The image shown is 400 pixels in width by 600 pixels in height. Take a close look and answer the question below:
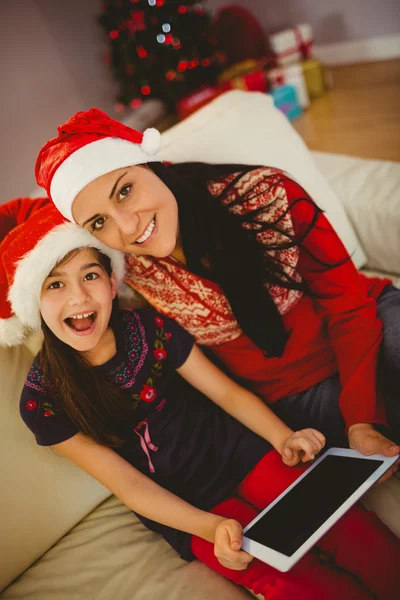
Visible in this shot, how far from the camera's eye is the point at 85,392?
3.38ft

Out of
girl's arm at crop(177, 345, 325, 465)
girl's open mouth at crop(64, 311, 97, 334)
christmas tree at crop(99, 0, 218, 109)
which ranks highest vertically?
christmas tree at crop(99, 0, 218, 109)

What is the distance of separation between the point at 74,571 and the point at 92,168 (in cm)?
91

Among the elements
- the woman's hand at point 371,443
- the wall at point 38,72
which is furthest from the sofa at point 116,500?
the wall at point 38,72

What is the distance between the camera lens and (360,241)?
4.76ft

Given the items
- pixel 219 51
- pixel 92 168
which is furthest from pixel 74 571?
pixel 219 51

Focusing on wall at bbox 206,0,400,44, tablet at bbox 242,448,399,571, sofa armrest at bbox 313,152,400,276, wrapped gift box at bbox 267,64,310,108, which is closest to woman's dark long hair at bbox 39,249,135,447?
tablet at bbox 242,448,399,571

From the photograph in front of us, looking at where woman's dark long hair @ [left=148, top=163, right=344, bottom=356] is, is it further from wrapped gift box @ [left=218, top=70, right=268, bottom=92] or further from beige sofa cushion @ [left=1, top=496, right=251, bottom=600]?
wrapped gift box @ [left=218, top=70, right=268, bottom=92]

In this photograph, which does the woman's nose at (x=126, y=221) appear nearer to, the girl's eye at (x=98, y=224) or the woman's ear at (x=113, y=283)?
the girl's eye at (x=98, y=224)

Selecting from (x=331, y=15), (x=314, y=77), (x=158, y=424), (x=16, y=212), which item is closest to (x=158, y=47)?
(x=314, y=77)

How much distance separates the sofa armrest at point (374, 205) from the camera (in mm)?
1342

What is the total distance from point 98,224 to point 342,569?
83 cm

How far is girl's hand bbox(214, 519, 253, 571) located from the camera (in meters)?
0.85

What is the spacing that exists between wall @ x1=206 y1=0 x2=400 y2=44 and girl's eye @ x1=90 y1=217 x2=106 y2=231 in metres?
3.24

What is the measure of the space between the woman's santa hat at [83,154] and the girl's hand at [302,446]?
0.67m
